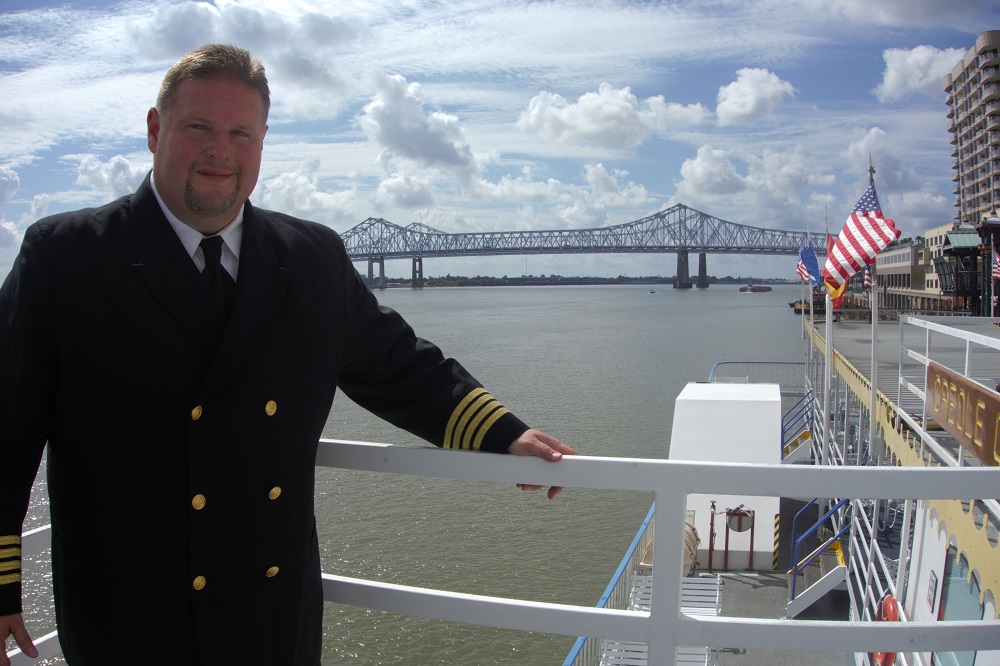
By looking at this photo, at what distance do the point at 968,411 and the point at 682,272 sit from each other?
361ft

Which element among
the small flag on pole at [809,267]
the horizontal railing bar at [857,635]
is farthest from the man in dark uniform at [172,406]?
the small flag on pole at [809,267]

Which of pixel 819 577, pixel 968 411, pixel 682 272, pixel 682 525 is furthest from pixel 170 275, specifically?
pixel 682 272

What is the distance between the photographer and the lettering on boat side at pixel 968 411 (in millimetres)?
3201

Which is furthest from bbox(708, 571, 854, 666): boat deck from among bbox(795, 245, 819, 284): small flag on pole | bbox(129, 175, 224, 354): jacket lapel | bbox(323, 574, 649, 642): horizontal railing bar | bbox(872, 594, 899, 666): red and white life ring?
bbox(795, 245, 819, 284): small flag on pole

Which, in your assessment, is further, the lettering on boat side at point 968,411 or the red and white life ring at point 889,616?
the red and white life ring at point 889,616

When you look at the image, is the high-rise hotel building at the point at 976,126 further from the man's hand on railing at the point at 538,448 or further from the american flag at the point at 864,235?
the man's hand on railing at the point at 538,448

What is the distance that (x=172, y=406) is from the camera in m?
1.53

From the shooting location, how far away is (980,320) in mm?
4246

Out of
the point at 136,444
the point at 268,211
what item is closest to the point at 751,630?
the point at 136,444

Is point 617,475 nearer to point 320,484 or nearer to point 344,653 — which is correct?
point 344,653

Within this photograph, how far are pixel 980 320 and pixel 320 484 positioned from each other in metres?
10.2

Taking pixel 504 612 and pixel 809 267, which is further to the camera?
pixel 809 267

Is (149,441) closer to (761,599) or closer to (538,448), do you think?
(538,448)

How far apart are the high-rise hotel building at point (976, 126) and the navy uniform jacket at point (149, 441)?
66586mm
